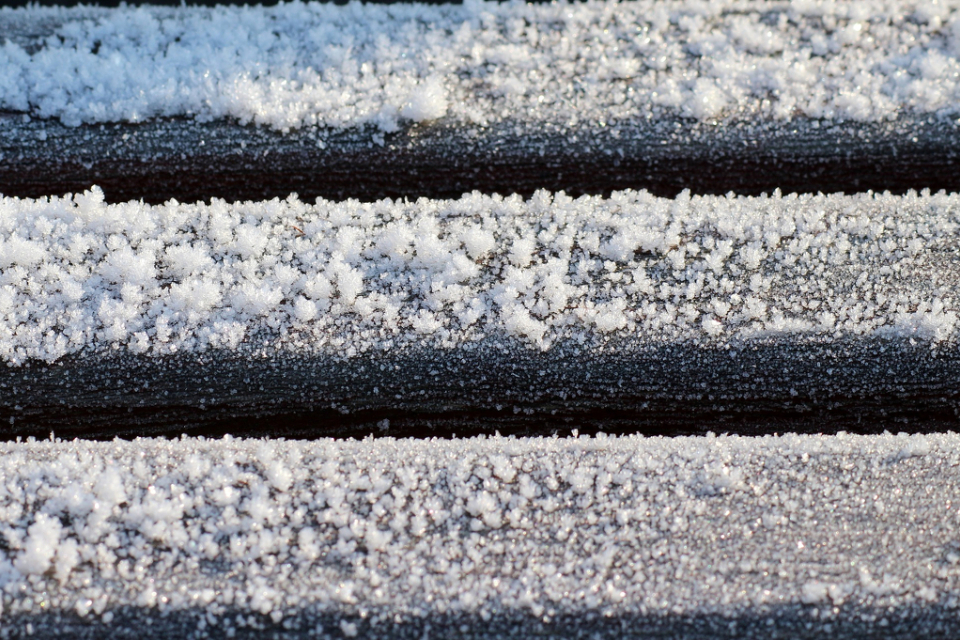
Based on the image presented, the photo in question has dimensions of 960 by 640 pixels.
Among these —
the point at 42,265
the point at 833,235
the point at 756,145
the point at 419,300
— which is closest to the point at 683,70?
the point at 756,145

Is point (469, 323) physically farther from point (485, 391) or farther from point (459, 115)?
point (459, 115)

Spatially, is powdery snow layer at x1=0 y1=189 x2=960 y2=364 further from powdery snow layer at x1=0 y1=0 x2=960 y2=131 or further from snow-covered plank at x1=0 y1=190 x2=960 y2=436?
powdery snow layer at x1=0 y1=0 x2=960 y2=131

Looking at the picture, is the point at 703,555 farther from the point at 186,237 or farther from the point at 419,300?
the point at 186,237

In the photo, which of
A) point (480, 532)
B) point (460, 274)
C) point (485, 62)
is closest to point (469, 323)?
point (460, 274)

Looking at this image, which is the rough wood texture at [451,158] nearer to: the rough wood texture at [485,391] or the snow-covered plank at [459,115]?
the snow-covered plank at [459,115]

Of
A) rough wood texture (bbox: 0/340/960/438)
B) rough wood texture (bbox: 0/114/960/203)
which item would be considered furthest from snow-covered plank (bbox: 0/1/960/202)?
rough wood texture (bbox: 0/340/960/438)

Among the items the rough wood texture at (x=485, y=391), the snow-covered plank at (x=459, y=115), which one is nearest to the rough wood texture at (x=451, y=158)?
the snow-covered plank at (x=459, y=115)

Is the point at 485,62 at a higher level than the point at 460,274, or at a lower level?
higher
